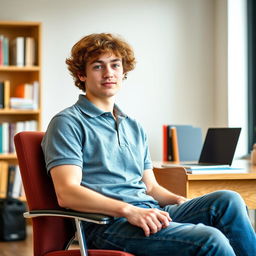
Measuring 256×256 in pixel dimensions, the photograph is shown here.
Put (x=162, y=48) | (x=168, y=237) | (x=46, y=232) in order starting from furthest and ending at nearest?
(x=162, y=48) → (x=46, y=232) → (x=168, y=237)

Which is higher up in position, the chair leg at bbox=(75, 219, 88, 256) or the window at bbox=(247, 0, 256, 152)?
the window at bbox=(247, 0, 256, 152)

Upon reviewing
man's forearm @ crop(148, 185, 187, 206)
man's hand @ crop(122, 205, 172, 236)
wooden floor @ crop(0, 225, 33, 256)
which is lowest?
wooden floor @ crop(0, 225, 33, 256)

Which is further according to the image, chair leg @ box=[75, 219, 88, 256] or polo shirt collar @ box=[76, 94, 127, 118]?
polo shirt collar @ box=[76, 94, 127, 118]

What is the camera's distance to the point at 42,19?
18.7ft

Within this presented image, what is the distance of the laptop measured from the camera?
3020 mm

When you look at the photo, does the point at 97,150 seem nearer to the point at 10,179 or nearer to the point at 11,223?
the point at 11,223

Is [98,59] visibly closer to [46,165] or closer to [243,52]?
[46,165]

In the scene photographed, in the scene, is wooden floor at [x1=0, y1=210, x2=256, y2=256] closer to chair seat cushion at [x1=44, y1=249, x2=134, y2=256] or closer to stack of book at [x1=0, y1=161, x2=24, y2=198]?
stack of book at [x1=0, y1=161, x2=24, y2=198]

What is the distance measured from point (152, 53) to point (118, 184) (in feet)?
12.8

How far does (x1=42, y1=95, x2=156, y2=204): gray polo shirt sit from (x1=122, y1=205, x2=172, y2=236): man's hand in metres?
0.16

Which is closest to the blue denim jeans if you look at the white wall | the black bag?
the black bag

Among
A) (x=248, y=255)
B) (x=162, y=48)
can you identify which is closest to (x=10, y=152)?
(x=162, y=48)

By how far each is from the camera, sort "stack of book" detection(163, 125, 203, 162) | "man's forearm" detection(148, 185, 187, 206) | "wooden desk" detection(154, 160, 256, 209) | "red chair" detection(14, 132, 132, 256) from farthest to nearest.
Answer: "stack of book" detection(163, 125, 203, 162)
"wooden desk" detection(154, 160, 256, 209)
"man's forearm" detection(148, 185, 187, 206)
"red chair" detection(14, 132, 132, 256)

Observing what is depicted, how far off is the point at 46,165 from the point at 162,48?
3.98 metres
